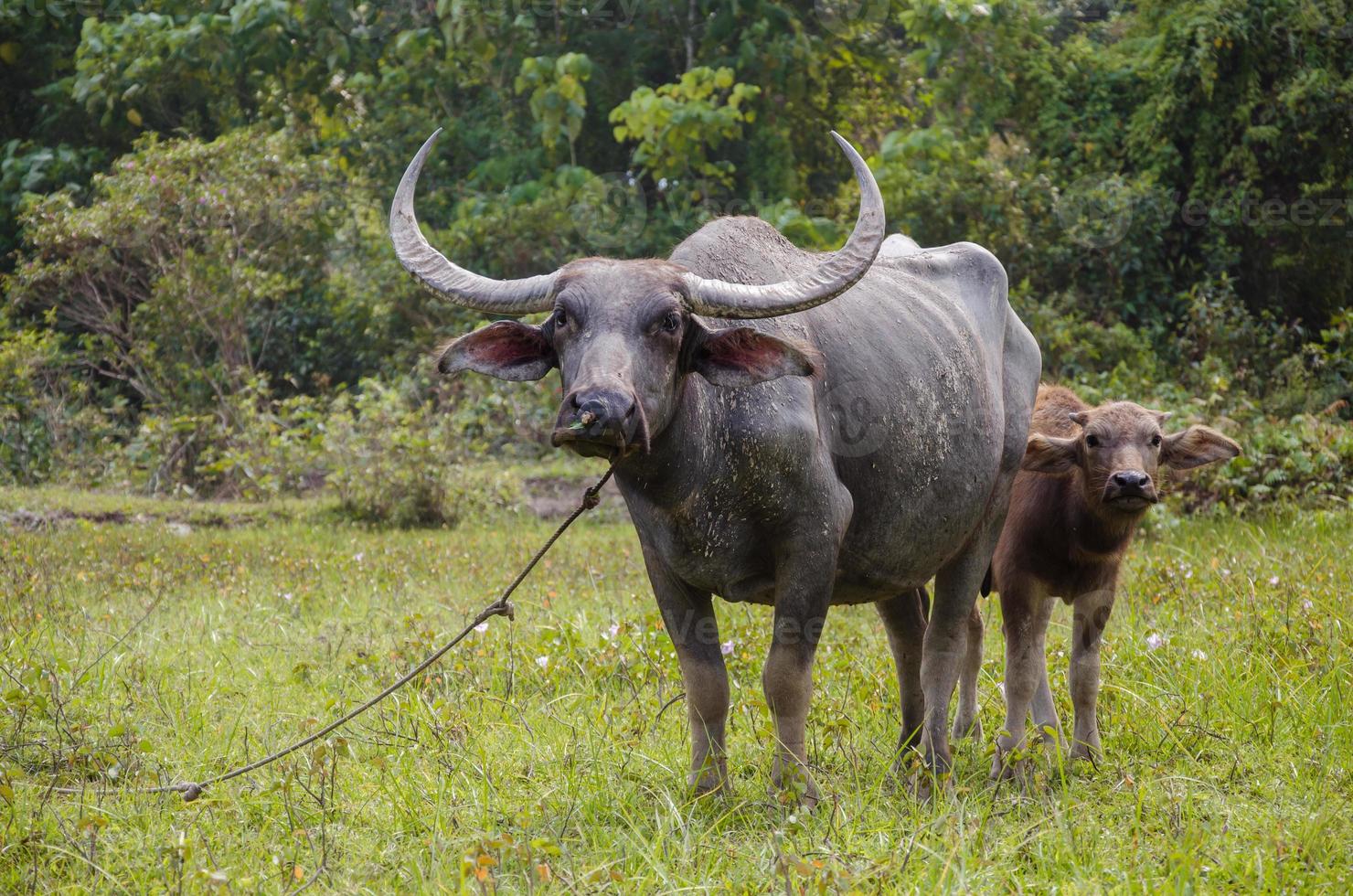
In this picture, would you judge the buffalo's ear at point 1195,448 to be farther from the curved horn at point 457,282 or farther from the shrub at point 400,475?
the shrub at point 400,475

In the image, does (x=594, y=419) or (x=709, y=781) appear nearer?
(x=594, y=419)

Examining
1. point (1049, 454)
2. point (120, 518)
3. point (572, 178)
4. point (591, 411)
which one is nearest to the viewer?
point (591, 411)

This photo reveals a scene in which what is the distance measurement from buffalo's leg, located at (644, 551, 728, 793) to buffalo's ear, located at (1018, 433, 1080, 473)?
1.48m

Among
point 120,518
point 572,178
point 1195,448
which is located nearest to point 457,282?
point 1195,448

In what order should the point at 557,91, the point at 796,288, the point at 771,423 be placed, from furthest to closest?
the point at 557,91, the point at 771,423, the point at 796,288

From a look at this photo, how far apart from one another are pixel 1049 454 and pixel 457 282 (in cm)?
227

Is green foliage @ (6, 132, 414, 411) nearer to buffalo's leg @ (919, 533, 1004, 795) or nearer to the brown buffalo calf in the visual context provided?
the brown buffalo calf

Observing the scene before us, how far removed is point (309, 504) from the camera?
10664 mm

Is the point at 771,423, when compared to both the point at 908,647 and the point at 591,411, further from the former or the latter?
the point at 908,647

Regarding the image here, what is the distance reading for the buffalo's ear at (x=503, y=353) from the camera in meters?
3.43

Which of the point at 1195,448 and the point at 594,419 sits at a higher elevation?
the point at 594,419

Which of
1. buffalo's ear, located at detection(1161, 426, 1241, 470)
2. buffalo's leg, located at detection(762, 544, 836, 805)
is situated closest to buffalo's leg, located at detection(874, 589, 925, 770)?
buffalo's leg, located at detection(762, 544, 836, 805)

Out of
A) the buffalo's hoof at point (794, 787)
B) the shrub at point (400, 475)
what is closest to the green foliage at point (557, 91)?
the shrub at point (400, 475)

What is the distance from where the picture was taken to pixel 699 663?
3.71m
